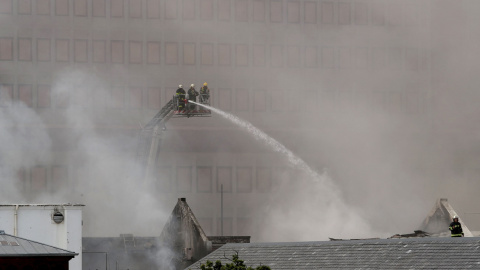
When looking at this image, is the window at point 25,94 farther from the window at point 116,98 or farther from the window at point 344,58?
the window at point 344,58

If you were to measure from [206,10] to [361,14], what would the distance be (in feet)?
42.9

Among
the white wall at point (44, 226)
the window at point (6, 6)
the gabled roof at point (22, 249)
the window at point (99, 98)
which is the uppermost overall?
the window at point (6, 6)

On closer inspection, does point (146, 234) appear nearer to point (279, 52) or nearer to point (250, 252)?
point (279, 52)

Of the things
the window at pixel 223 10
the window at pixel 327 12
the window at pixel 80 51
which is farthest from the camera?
the window at pixel 327 12

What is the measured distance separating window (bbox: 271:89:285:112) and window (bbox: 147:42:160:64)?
10.2 meters

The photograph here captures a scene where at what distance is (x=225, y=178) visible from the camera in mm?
127375

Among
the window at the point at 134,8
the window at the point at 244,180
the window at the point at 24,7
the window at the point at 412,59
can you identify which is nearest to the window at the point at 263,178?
the window at the point at 244,180

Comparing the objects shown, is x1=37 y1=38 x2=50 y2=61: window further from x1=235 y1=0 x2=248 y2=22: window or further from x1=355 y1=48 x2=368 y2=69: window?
x1=355 y1=48 x2=368 y2=69: window

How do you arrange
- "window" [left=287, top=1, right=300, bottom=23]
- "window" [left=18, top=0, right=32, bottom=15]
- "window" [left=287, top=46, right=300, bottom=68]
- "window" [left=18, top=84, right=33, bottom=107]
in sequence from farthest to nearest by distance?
→ "window" [left=287, top=46, right=300, bottom=68], "window" [left=287, top=1, right=300, bottom=23], "window" [left=18, top=84, right=33, bottom=107], "window" [left=18, top=0, right=32, bottom=15]

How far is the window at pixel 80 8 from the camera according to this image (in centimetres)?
12356

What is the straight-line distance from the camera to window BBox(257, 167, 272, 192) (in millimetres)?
127750

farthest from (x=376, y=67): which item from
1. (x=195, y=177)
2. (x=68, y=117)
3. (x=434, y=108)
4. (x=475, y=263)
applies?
(x=475, y=263)

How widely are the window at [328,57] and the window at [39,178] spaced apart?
24952mm

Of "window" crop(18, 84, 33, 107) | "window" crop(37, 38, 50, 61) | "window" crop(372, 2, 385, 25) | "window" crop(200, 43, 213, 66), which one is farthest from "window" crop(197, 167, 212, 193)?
"window" crop(372, 2, 385, 25)
